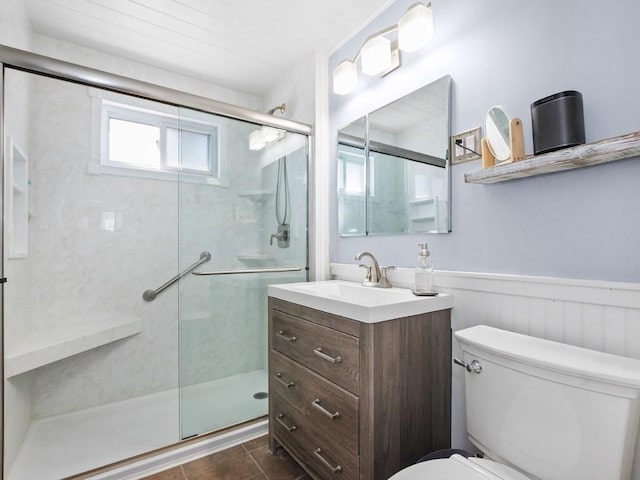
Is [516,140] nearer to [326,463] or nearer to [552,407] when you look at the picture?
[552,407]

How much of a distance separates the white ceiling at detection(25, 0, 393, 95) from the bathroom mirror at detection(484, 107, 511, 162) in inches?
39.4

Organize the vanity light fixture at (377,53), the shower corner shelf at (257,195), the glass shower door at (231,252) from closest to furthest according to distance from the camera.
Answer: the vanity light fixture at (377,53) < the glass shower door at (231,252) < the shower corner shelf at (257,195)

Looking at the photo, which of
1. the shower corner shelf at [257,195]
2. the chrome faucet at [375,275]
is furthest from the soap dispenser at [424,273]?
the shower corner shelf at [257,195]

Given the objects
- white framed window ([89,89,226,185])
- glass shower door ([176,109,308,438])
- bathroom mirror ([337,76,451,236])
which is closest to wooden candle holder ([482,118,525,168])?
bathroom mirror ([337,76,451,236])

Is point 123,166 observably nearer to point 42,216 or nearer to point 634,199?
point 42,216

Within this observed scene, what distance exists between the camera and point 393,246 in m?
1.66

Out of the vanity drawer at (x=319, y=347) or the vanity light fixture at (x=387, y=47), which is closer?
the vanity drawer at (x=319, y=347)

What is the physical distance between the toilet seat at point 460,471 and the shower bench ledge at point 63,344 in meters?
1.69

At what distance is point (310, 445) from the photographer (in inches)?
52.6

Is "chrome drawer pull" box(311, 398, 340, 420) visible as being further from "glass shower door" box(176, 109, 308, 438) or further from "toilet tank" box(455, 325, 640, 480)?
"glass shower door" box(176, 109, 308, 438)

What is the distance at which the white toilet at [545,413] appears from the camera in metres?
0.72

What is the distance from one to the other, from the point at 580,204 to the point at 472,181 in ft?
1.07

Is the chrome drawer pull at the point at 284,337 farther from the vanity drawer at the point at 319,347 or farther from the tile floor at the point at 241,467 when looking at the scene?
the tile floor at the point at 241,467

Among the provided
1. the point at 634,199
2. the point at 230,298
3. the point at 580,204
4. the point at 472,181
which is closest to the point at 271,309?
the point at 230,298
